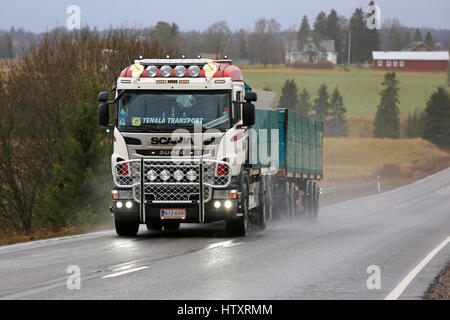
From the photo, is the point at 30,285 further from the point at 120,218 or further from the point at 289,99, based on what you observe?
the point at 289,99

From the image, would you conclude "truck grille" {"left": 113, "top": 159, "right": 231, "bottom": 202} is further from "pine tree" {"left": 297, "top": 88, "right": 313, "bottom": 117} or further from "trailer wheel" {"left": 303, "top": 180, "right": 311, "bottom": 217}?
"pine tree" {"left": 297, "top": 88, "right": 313, "bottom": 117}

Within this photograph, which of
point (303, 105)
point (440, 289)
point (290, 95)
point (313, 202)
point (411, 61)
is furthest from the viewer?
point (411, 61)

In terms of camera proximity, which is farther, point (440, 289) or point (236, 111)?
point (236, 111)

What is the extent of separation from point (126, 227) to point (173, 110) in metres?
2.84

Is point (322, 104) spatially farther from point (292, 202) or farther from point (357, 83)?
point (292, 202)

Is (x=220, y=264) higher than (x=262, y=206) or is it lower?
higher

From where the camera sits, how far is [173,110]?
17688 mm

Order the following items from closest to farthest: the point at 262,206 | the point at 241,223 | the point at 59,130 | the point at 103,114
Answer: the point at 103,114, the point at 241,223, the point at 262,206, the point at 59,130

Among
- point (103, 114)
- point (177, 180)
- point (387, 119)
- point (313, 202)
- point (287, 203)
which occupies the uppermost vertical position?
point (103, 114)

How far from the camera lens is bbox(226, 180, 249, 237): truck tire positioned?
60.0ft

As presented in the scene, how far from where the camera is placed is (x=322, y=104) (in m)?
131

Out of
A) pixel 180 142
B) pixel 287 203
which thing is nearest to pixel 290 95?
pixel 287 203

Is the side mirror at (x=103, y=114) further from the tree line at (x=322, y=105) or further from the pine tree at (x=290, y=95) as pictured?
the pine tree at (x=290, y=95)
